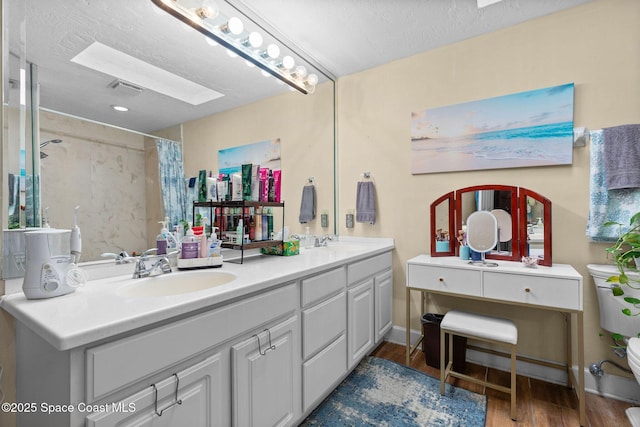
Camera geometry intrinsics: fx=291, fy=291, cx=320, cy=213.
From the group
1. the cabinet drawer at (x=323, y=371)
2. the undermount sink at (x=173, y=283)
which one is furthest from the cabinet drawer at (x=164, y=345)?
the cabinet drawer at (x=323, y=371)

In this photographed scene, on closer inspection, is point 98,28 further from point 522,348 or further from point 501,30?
point 522,348

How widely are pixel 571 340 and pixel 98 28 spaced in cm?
306

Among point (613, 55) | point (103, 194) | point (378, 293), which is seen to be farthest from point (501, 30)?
point (103, 194)

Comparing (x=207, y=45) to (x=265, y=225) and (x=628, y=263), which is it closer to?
(x=265, y=225)

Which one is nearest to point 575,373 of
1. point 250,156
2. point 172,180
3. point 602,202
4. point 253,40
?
point 602,202

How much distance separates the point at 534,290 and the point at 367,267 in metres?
0.96

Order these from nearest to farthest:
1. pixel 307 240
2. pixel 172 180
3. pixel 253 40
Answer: pixel 172 180 → pixel 253 40 → pixel 307 240

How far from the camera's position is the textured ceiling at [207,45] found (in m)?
1.15

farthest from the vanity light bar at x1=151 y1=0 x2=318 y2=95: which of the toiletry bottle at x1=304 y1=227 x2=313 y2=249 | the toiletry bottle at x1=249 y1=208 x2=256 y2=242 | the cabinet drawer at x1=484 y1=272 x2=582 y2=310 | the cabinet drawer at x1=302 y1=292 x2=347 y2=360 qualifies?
the cabinet drawer at x1=484 y1=272 x2=582 y2=310

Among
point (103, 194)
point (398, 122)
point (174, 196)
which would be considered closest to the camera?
point (103, 194)

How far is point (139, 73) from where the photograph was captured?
55.1 inches

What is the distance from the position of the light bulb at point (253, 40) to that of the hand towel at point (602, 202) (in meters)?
2.11

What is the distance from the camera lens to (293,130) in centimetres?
244

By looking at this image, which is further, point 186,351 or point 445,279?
point 445,279
